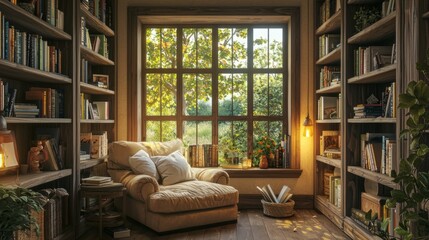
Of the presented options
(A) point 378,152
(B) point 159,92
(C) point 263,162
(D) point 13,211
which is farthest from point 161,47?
(D) point 13,211

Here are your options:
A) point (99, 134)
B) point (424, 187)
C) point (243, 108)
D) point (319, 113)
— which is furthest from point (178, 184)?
point (424, 187)

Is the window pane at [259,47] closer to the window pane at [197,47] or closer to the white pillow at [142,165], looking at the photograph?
the window pane at [197,47]

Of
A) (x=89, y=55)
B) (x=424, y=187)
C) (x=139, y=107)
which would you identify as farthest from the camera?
(x=139, y=107)

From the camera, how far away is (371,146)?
3348 mm

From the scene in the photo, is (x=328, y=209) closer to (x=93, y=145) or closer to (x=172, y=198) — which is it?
(x=172, y=198)

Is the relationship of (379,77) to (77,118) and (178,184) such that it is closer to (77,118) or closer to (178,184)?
(178,184)

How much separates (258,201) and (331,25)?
2.44 meters

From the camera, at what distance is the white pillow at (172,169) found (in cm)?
423

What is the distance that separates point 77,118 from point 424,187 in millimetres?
2968

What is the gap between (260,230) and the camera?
3.88 meters

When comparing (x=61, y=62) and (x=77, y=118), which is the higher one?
(x=61, y=62)

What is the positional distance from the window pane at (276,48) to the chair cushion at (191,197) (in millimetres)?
2059

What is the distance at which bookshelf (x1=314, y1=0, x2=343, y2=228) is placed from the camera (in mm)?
4309

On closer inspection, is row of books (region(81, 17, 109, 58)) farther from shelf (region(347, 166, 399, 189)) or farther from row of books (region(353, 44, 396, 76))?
shelf (region(347, 166, 399, 189))
